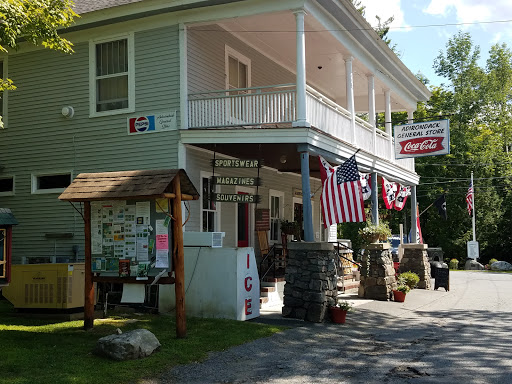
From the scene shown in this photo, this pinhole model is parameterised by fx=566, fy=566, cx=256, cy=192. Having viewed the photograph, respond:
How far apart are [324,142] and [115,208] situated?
5.28 metres

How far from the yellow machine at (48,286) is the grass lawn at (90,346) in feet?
1.16

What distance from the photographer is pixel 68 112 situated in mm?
13922

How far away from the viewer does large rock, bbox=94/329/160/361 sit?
7.30 m

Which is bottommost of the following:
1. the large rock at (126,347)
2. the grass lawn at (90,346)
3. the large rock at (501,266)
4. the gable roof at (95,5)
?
the large rock at (501,266)

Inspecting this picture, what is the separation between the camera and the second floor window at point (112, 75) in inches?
535

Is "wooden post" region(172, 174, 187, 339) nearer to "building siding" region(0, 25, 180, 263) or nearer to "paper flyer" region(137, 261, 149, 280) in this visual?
"paper flyer" region(137, 261, 149, 280)

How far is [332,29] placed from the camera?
13.5m

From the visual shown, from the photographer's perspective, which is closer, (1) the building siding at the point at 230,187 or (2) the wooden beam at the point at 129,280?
(2) the wooden beam at the point at 129,280

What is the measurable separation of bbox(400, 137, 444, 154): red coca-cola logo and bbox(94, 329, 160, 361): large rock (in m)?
10.8

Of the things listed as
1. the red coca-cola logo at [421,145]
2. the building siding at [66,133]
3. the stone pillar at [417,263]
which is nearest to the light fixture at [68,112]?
the building siding at [66,133]

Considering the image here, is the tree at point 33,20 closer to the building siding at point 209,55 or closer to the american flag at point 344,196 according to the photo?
the building siding at point 209,55

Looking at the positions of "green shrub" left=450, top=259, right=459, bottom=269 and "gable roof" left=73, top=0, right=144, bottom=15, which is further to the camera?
"green shrub" left=450, top=259, right=459, bottom=269

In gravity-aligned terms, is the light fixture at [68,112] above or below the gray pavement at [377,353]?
above

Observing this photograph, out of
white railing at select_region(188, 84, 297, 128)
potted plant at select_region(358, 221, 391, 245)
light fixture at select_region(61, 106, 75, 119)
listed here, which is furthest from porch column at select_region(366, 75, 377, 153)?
light fixture at select_region(61, 106, 75, 119)
